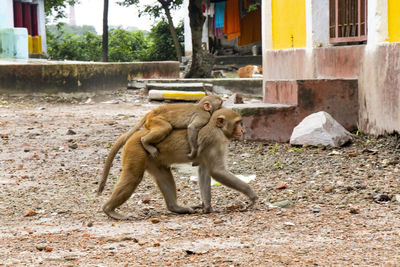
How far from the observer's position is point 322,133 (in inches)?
305

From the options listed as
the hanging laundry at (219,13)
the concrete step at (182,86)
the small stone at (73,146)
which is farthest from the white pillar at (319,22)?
the hanging laundry at (219,13)

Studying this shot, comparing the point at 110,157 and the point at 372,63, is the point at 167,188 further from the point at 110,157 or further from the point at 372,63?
the point at 372,63

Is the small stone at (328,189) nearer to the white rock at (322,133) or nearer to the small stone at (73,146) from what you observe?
the white rock at (322,133)

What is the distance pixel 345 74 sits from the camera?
883cm

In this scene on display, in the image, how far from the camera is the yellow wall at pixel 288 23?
34.4 feet

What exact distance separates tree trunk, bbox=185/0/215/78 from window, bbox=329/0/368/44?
870 centimetres

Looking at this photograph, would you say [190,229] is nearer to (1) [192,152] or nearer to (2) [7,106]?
(1) [192,152]

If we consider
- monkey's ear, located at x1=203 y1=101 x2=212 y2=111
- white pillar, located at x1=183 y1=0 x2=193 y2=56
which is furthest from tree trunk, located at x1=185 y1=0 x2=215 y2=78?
monkey's ear, located at x1=203 y1=101 x2=212 y2=111

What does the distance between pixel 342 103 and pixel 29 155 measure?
4.11 metres

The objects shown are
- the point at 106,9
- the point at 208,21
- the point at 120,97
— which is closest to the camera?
the point at 120,97

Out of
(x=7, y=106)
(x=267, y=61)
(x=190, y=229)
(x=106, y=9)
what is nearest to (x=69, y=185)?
(x=190, y=229)

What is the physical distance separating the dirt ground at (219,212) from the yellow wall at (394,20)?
1.19 meters

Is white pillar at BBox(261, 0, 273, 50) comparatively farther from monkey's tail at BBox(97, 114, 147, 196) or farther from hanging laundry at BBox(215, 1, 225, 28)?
hanging laundry at BBox(215, 1, 225, 28)

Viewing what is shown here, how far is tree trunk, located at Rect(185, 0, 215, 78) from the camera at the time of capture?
18.3 m
